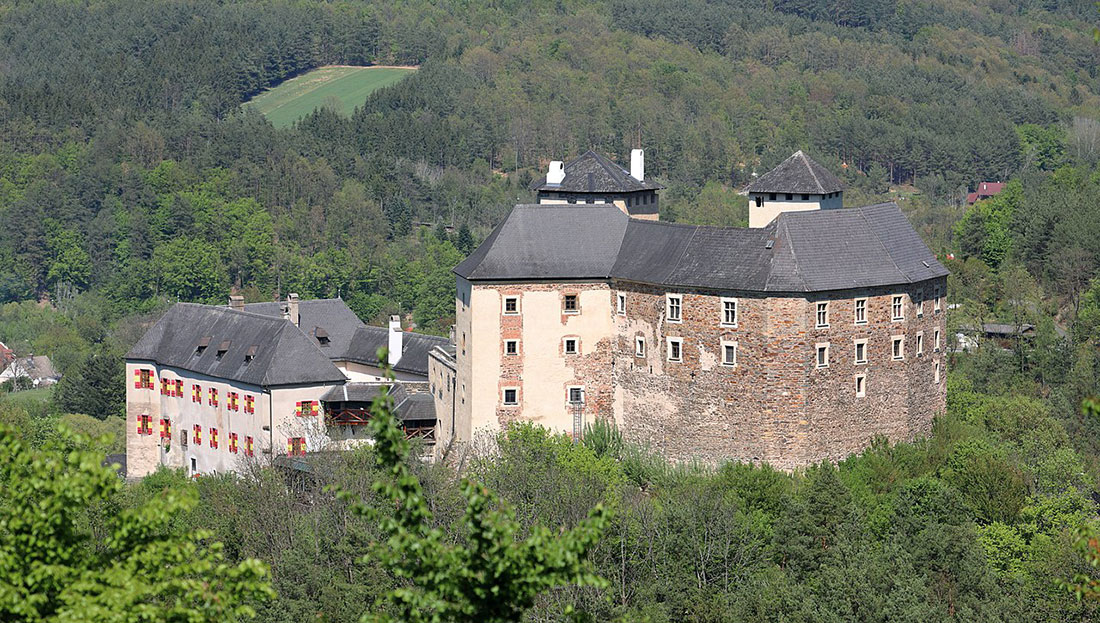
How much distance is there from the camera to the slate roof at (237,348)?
237ft

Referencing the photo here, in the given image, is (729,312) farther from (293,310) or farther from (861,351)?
(293,310)

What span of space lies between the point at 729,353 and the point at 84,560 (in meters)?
38.5

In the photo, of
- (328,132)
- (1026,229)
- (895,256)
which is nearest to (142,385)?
(895,256)

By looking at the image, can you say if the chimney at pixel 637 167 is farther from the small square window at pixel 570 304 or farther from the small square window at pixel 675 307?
the small square window at pixel 675 307

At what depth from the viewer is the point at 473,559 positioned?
23.2 m

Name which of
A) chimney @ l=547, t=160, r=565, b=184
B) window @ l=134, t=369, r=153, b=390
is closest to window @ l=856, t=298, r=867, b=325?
chimney @ l=547, t=160, r=565, b=184

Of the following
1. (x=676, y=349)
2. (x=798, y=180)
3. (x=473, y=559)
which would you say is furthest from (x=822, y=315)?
(x=473, y=559)

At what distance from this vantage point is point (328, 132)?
177 metres

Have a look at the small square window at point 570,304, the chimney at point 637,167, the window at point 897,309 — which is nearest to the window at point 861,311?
the window at point 897,309

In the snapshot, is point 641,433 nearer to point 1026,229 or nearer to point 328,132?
point 1026,229

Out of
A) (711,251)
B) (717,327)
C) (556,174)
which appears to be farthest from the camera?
(556,174)

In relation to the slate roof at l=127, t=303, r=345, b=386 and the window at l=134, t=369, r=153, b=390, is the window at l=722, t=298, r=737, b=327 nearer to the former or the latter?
the slate roof at l=127, t=303, r=345, b=386

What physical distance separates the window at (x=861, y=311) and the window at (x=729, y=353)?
419 centimetres

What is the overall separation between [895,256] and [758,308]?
5711 millimetres
